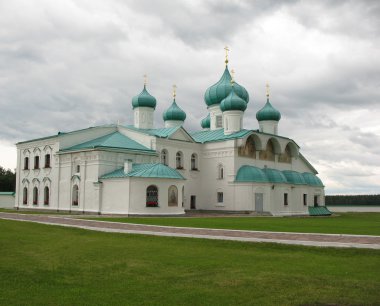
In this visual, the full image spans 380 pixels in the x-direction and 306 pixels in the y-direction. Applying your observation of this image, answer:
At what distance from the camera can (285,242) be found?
596 inches

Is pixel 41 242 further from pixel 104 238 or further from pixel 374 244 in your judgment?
pixel 374 244

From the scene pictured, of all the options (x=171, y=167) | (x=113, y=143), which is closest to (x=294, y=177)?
(x=171, y=167)

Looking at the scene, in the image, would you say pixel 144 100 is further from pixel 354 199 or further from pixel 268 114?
pixel 354 199

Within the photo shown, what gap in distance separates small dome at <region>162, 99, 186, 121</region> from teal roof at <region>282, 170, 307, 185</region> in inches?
456

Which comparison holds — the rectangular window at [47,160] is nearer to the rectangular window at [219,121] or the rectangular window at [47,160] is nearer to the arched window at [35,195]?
the arched window at [35,195]

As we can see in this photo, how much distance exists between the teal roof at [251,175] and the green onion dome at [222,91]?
947 centimetres

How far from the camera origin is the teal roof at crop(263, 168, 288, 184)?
136ft

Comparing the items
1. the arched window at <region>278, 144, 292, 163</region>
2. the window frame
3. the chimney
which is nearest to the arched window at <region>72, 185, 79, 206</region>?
the chimney

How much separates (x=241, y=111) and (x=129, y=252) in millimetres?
30504

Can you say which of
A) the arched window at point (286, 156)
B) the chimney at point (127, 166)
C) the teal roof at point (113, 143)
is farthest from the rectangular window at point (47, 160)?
the arched window at point (286, 156)

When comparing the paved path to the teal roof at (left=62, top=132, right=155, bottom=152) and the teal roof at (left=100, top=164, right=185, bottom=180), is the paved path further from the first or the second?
the teal roof at (left=62, top=132, right=155, bottom=152)

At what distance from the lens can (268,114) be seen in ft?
153

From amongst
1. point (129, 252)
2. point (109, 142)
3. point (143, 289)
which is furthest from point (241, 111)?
point (143, 289)

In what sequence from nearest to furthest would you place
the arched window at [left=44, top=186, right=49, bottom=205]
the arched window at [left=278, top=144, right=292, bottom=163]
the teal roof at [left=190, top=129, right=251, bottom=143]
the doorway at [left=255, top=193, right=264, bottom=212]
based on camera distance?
the doorway at [left=255, top=193, right=264, bottom=212] < the arched window at [left=44, top=186, right=49, bottom=205] < the teal roof at [left=190, top=129, right=251, bottom=143] < the arched window at [left=278, top=144, right=292, bottom=163]
